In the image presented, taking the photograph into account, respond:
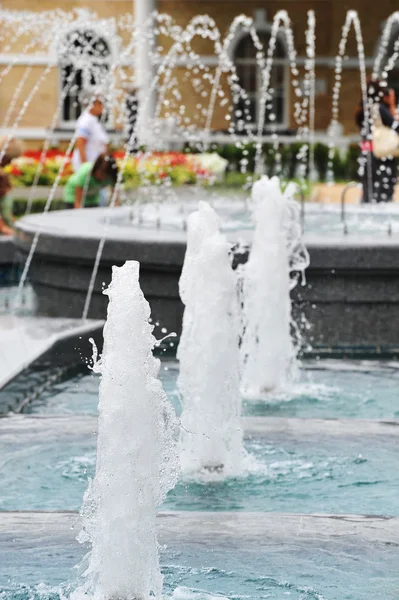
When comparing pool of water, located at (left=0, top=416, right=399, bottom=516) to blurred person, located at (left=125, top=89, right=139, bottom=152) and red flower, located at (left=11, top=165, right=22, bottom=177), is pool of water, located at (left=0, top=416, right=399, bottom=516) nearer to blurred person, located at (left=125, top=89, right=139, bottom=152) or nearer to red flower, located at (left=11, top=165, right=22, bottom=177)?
red flower, located at (left=11, top=165, right=22, bottom=177)

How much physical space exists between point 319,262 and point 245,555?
14.8ft

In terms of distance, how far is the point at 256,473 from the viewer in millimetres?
5688

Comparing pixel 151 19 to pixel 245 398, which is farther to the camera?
pixel 151 19

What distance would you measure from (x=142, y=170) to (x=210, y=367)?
1201 cm

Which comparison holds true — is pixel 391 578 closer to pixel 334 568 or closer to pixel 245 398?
pixel 334 568

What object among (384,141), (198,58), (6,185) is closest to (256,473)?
(6,185)

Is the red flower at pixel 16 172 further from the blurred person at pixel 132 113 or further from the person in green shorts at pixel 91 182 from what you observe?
the person in green shorts at pixel 91 182

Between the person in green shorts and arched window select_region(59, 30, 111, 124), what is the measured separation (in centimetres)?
1501

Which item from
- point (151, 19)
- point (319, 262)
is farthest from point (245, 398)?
point (151, 19)

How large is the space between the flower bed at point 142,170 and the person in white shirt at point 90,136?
3.36 metres

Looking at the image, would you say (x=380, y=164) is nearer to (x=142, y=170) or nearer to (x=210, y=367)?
(x=142, y=170)

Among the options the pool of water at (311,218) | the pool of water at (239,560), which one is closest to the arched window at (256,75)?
the pool of water at (311,218)

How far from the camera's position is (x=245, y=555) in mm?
4250

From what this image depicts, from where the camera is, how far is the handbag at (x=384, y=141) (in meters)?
13.7
